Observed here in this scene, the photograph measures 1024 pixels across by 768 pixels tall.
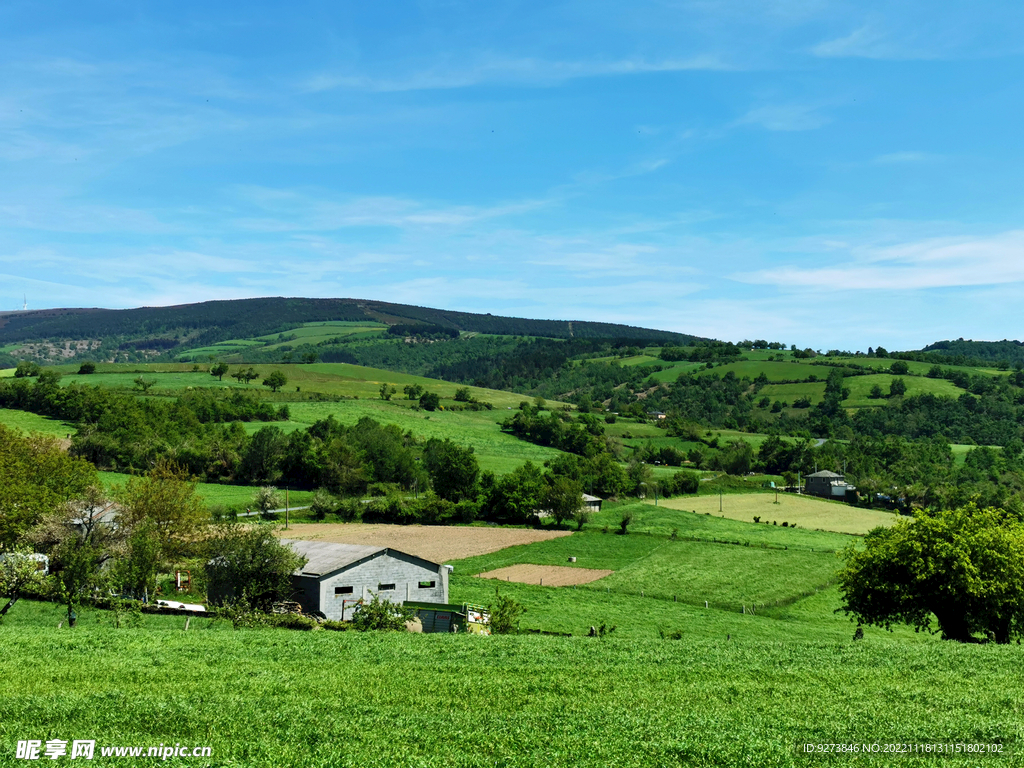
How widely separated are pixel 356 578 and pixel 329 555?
2610 millimetres

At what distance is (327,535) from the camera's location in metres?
75.1

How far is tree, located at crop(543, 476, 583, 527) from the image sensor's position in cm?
8975

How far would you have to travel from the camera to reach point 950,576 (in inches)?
1340

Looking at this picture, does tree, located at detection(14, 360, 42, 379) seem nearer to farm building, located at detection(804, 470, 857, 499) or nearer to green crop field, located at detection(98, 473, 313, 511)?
green crop field, located at detection(98, 473, 313, 511)

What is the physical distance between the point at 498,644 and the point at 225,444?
289 feet

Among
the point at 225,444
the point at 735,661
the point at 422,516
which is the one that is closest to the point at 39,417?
the point at 225,444

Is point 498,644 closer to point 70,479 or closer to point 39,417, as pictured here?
point 70,479

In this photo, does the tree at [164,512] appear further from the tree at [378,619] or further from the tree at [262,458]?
the tree at [262,458]

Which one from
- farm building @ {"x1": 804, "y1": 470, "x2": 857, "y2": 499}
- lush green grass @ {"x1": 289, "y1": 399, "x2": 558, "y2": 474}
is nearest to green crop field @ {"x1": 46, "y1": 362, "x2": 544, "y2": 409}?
lush green grass @ {"x1": 289, "y1": 399, "x2": 558, "y2": 474}

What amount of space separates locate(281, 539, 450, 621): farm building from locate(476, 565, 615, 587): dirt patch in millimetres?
15082

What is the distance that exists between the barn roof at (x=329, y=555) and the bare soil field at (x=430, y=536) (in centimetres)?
2196

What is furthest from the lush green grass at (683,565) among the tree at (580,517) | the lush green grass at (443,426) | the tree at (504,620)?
the lush green grass at (443,426)

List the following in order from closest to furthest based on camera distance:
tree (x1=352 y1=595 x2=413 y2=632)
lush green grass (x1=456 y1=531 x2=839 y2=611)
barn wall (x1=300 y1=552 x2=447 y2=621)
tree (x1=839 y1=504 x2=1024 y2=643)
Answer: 1. tree (x1=839 y1=504 x2=1024 y2=643)
2. tree (x1=352 y1=595 x2=413 y2=632)
3. barn wall (x1=300 y1=552 x2=447 y2=621)
4. lush green grass (x1=456 y1=531 x2=839 y2=611)

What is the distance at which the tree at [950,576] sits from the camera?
33.5 metres
